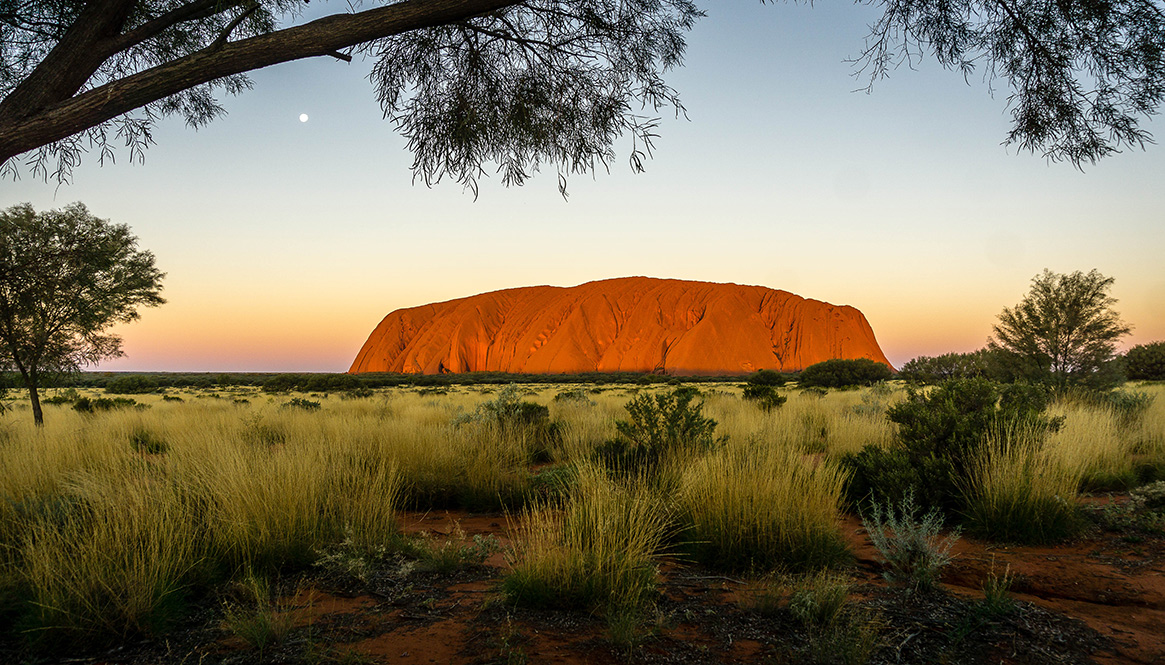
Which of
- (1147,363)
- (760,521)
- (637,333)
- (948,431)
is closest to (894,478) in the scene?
(948,431)

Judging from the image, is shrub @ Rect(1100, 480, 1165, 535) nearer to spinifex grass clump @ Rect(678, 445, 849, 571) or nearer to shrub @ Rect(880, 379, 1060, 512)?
shrub @ Rect(880, 379, 1060, 512)

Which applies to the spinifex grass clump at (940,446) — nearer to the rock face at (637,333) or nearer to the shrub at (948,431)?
the shrub at (948,431)

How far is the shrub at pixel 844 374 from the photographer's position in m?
32.4

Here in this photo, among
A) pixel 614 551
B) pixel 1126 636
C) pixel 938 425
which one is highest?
pixel 938 425

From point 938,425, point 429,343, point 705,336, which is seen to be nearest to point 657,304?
point 705,336

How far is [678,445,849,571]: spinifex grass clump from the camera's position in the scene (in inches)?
147

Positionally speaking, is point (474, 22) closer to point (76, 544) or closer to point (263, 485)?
point (263, 485)

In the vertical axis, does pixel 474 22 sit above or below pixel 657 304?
below

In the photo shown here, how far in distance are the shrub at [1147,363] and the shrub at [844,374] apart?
11.5 meters

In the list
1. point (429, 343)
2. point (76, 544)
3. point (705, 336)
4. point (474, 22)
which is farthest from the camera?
point (429, 343)

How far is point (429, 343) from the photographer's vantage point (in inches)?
3177

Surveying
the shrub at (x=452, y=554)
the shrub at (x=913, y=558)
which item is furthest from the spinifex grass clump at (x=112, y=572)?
the shrub at (x=913, y=558)

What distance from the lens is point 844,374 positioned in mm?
32688

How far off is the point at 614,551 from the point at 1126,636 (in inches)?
Answer: 102
